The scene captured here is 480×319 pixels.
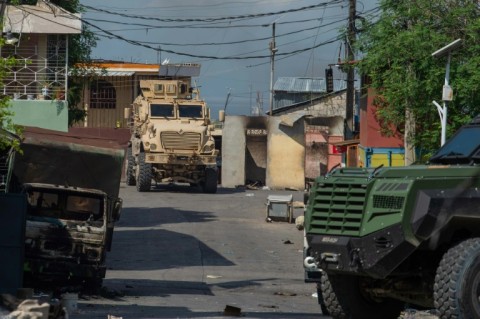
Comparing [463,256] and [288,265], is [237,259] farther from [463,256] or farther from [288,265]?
[463,256]

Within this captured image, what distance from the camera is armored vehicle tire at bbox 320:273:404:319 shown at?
Answer: 1252 centimetres

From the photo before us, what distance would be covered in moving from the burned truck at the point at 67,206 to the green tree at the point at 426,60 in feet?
28.4

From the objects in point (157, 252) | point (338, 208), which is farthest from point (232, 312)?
point (157, 252)

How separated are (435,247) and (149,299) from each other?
8.38m

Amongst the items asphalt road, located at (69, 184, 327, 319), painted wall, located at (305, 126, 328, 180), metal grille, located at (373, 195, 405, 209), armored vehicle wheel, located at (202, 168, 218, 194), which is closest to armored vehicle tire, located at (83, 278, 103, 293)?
asphalt road, located at (69, 184, 327, 319)

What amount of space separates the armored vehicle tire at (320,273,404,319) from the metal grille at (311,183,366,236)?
2.95 feet

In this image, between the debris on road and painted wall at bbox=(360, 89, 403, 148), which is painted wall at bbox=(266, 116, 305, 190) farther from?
the debris on road

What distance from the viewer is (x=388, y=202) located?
37.1 ft

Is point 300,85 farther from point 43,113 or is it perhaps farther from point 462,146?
point 462,146

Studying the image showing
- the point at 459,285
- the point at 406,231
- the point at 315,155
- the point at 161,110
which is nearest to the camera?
the point at 459,285

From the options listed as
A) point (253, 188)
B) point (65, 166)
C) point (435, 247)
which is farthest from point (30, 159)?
point (253, 188)

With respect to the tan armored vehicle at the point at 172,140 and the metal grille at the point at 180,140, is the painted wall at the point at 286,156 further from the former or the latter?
the metal grille at the point at 180,140

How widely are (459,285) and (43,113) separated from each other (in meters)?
23.3

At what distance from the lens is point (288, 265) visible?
25.2m
